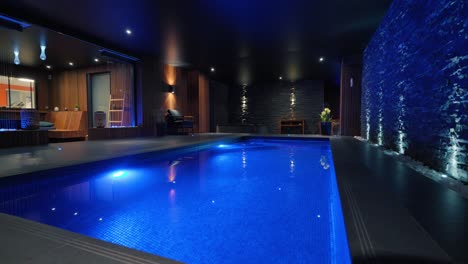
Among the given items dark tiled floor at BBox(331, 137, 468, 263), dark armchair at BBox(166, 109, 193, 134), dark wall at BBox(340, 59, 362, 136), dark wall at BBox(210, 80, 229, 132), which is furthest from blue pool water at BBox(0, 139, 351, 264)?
dark wall at BBox(210, 80, 229, 132)

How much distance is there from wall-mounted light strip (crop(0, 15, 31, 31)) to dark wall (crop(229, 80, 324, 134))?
30.5ft

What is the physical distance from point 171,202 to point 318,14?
4.32 metres

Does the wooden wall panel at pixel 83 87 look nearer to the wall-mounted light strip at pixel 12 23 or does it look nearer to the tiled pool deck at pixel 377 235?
the wall-mounted light strip at pixel 12 23

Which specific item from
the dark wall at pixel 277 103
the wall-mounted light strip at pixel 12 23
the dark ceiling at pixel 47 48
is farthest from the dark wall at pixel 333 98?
the wall-mounted light strip at pixel 12 23

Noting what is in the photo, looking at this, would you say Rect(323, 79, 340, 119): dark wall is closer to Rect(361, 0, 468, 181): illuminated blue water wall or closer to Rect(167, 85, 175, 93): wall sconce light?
Rect(167, 85, 175, 93): wall sconce light

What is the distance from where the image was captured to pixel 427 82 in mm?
2773

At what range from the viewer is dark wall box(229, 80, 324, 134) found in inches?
470

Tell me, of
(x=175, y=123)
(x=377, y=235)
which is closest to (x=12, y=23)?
(x=175, y=123)

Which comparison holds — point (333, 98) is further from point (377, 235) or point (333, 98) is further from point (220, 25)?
point (377, 235)

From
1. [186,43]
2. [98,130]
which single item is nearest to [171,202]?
[186,43]

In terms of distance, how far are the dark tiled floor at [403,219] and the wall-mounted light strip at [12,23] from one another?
6.36 metres

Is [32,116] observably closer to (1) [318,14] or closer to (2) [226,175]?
(2) [226,175]

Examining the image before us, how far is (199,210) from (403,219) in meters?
1.53

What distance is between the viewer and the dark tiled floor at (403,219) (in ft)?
3.05
